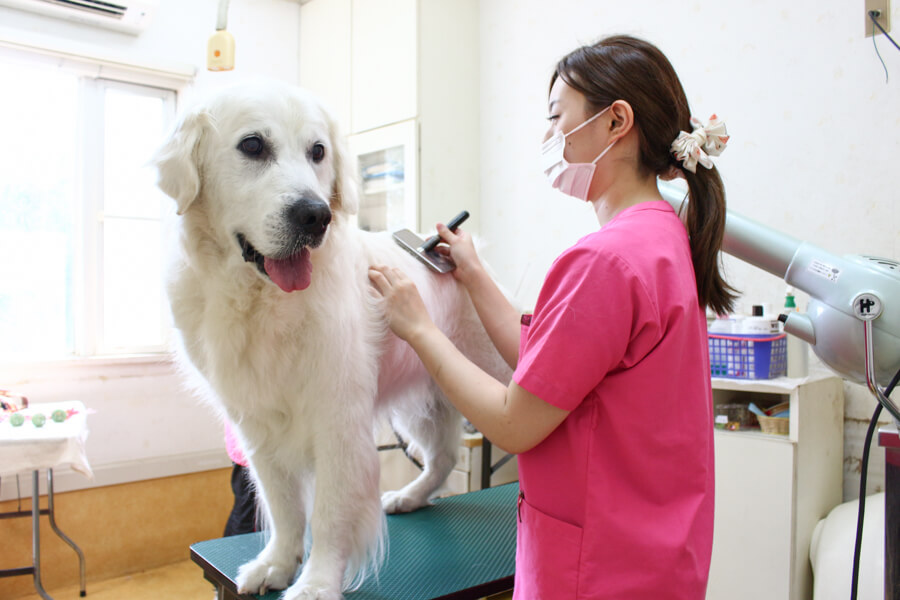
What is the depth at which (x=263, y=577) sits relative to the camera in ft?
4.27

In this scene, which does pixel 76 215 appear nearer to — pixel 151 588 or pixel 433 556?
pixel 151 588

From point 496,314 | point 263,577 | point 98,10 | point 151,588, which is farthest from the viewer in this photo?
point 98,10

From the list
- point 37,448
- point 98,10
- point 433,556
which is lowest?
point 37,448

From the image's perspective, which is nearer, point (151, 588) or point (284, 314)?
point (284, 314)

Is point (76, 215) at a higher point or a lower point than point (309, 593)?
higher

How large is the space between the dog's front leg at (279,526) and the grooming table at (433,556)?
0.13 feet

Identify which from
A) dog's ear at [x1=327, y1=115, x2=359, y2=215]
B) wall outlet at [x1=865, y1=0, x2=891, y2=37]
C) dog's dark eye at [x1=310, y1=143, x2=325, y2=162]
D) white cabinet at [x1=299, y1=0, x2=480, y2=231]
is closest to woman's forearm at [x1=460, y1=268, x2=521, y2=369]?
dog's ear at [x1=327, y1=115, x2=359, y2=215]

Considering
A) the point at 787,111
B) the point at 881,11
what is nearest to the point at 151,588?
the point at 787,111

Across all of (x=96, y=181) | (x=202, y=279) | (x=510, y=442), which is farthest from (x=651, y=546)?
(x=96, y=181)

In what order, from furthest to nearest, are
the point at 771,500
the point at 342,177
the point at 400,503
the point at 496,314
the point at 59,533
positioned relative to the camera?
the point at 59,533
the point at 771,500
the point at 400,503
the point at 496,314
the point at 342,177

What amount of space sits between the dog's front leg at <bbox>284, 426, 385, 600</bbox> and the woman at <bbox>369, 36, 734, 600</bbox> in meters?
0.34

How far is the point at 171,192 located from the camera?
4.05 ft

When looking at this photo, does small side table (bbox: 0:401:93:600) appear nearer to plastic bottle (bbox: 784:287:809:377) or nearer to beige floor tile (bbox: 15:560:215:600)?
beige floor tile (bbox: 15:560:215:600)

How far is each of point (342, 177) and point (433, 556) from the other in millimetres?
892
